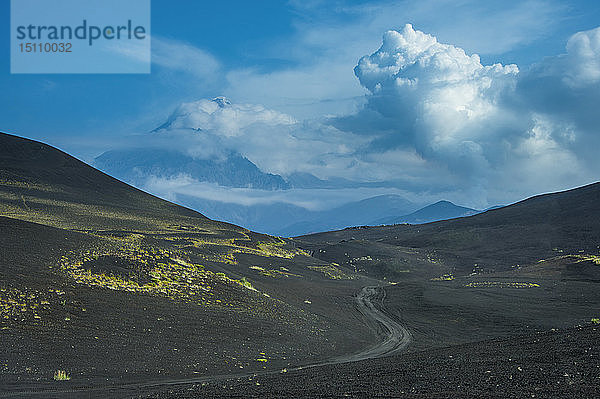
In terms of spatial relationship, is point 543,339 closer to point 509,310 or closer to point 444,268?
point 509,310

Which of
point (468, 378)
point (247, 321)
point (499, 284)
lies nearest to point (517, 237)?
point (499, 284)

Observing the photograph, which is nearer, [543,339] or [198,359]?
[543,339]

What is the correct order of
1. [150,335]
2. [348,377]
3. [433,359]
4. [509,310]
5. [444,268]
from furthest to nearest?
[444,268] → [509,310] → [150,335] → [433,359] → [348,377]

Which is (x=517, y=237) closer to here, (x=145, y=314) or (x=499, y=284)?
(x=499, y=284)

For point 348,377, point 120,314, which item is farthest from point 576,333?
point 120,314

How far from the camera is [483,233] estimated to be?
123 metres

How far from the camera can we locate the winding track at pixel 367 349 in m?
17.9

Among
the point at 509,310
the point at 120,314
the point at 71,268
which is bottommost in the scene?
the point at 509,310

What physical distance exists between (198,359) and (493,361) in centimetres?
1500

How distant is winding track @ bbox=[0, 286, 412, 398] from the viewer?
17.9 m

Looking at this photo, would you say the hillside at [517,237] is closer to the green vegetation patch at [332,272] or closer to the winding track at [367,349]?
the green vegetation patch at [332,272]

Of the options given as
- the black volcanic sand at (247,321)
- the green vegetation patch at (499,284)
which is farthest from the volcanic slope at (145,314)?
the green vegetation patch at (499,284)

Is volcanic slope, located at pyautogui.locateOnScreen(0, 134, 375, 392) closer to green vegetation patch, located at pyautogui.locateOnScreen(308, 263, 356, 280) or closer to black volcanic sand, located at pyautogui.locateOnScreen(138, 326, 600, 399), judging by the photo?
green vegetation patch, located at pyautogui.locateOnScreen(308, 263, 356, 280)

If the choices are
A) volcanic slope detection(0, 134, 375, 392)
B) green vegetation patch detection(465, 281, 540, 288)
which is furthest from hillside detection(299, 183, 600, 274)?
volcanic slope detection(0, 134, 375, 392)
